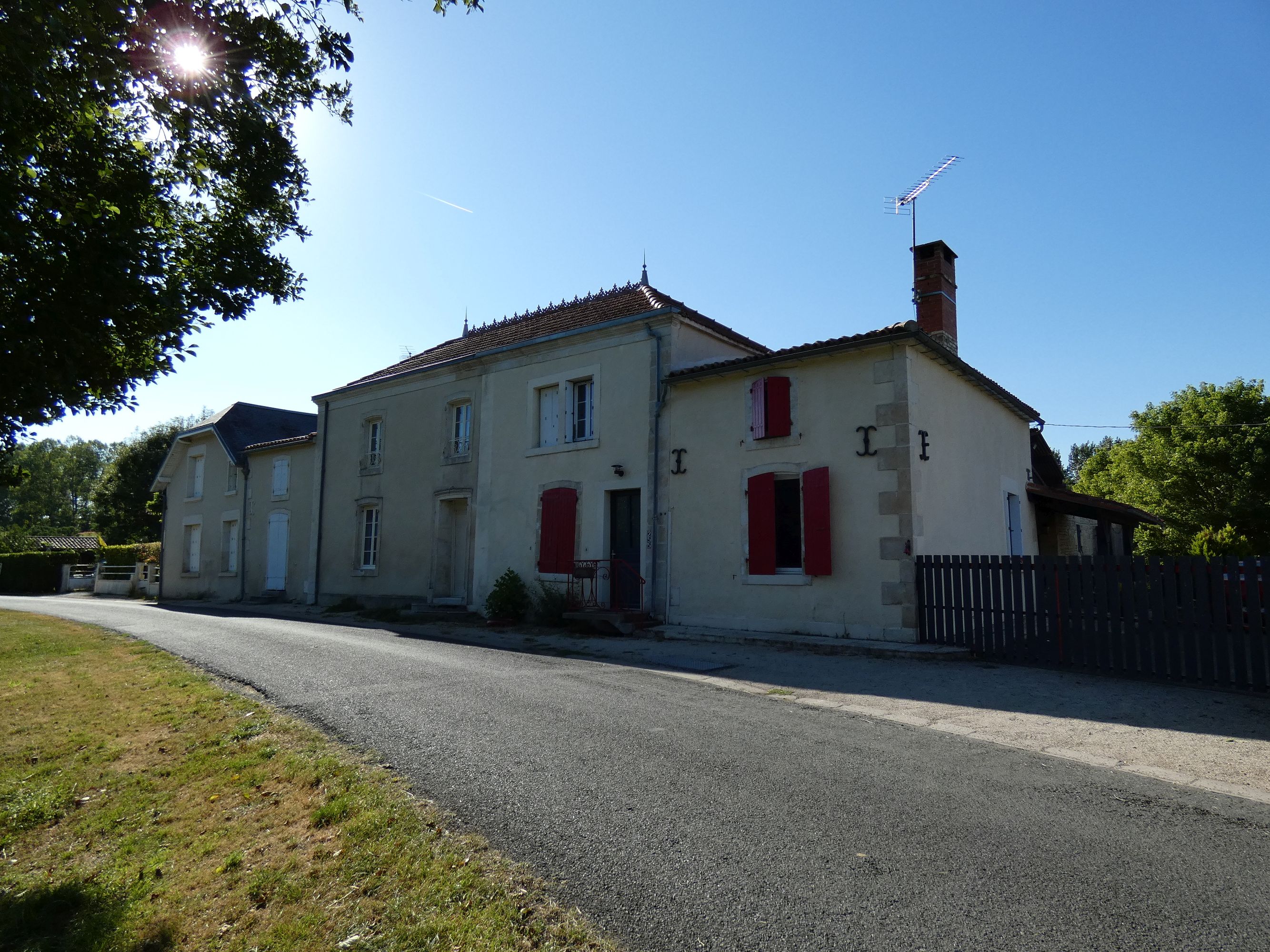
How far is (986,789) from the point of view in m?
4.28

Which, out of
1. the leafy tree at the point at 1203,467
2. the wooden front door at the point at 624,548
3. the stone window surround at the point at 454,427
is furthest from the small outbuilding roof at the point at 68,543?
the leafy tree at the point at 1203,467

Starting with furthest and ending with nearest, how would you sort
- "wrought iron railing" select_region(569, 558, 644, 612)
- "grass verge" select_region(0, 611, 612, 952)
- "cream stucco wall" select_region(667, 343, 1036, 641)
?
"wrought iron railing" select_region(569, 558, 644, 612) < "cream stucco wall" select_region(667, 343, 1036, 641) < "grass verge" select_region(0, 611, 612, 952)

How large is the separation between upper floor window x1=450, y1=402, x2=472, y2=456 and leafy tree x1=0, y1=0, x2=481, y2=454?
28.7 feet

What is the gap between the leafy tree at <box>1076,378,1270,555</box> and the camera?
2456cm

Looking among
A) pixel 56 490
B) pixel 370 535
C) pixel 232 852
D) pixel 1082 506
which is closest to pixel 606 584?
pixel 370 535

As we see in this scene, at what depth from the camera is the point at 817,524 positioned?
437 inches

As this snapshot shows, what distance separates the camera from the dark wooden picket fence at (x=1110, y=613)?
7293 mm

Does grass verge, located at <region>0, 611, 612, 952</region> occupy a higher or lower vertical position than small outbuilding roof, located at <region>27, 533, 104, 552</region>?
lower

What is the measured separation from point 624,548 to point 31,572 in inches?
1397

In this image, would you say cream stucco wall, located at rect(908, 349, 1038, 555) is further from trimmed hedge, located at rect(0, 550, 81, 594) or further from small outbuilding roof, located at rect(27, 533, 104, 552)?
small outbuilding roof, located at rect(27, 533, 104, 552)

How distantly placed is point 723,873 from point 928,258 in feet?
46.2

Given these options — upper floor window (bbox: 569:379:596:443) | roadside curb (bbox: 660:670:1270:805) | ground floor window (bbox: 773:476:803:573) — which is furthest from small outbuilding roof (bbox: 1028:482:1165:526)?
roadside curb (bbox: 660:670:1270:805)

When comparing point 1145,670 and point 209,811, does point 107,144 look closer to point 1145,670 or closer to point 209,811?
point 209,811

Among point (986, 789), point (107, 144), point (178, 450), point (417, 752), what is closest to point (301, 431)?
point (178, 450)
